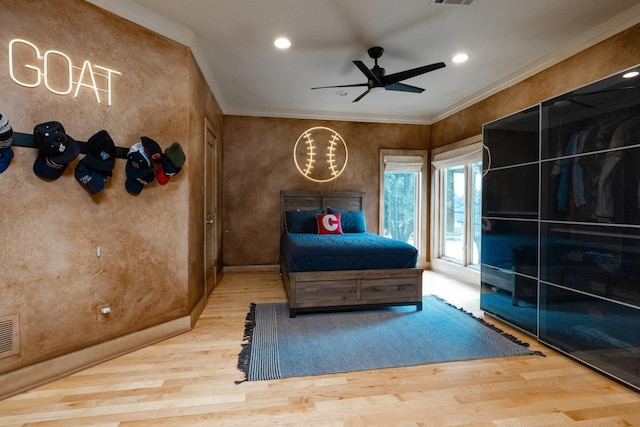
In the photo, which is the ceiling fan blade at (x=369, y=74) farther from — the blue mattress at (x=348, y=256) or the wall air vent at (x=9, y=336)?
the wall air vent at (x=9, y=336)

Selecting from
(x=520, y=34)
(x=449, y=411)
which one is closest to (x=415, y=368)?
(x=449, y=411)

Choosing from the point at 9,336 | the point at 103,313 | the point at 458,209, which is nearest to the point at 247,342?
the point at 103,313

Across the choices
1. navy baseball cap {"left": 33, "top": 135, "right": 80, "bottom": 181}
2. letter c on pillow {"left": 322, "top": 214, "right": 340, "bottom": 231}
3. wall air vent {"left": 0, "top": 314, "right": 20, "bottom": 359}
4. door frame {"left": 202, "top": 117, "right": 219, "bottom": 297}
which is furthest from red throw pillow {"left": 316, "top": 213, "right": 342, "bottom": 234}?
wall air vent {"left": 0, "top": 314, "right": 20, "bottom": 359}

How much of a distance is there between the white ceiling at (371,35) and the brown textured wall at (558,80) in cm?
8

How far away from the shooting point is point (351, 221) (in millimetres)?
4770

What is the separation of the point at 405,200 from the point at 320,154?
69.4 inches

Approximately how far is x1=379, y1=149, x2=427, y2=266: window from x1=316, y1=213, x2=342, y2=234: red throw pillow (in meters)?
1.16

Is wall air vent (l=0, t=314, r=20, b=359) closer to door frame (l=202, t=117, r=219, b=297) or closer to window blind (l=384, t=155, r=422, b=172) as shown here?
door frame (l=202, t=117, r=219, b=297)

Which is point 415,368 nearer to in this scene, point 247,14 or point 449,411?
point 449,411

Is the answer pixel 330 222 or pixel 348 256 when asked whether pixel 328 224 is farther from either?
pixel 348 256

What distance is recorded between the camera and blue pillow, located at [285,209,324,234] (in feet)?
15.2

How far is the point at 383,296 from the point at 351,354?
992 mm

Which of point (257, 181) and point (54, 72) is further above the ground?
point (54, 72)

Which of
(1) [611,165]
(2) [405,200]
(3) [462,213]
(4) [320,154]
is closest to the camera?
(1) [611,165]
